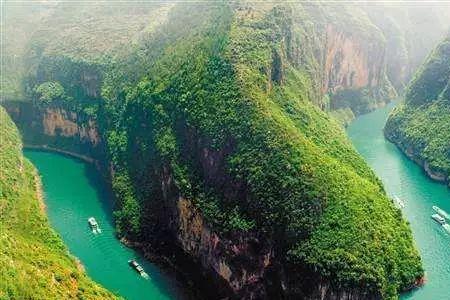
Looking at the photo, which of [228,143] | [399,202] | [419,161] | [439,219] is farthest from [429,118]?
[228,143]

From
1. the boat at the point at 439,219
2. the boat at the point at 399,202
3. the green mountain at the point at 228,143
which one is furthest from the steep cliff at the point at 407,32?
the boat at the point at 439,219

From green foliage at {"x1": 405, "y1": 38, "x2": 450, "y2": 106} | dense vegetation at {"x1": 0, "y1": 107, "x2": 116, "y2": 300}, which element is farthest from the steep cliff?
dense vegetation at {"x1": 0, "y1": 107, "x2": 116, "y2": 300}

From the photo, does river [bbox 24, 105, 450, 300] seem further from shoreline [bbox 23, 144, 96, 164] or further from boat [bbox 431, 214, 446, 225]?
shoreline [bbox 23, 144, 96, 164]

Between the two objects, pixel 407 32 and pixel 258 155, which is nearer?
pixel 258 155

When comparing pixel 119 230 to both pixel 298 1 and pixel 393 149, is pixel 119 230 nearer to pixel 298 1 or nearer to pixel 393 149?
pixel 393 149

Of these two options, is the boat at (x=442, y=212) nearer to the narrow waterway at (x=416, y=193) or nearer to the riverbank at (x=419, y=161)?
the narrow waterway at (x=416, y=193)

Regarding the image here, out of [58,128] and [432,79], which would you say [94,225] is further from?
[432,79]
